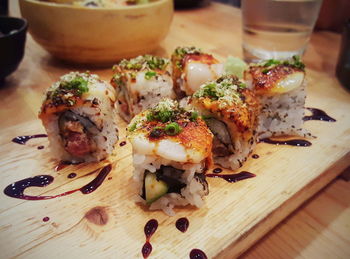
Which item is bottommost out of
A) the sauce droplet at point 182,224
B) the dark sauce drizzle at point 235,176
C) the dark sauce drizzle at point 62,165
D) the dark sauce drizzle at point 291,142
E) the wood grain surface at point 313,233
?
the wood grain surface at point 313,233

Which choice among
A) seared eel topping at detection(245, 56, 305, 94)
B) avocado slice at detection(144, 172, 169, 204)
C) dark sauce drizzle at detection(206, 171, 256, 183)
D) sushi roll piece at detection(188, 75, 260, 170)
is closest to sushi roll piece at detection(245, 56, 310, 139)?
seared eel topping at detection(245, 56, 305, 94)

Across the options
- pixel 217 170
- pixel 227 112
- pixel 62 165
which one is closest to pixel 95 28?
pixel 62 165

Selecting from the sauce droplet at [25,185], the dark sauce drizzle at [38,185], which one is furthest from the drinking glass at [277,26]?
the sauce droplet at [25,185]

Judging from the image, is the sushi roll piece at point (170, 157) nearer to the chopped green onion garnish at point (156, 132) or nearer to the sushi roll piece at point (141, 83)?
the chopped green onion garnish at point (156, 132)

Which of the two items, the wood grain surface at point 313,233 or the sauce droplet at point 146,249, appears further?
the wood grain surface at point 313,233

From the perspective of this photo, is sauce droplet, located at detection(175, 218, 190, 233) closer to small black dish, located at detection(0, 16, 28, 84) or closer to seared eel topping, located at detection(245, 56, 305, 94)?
seared eel topping, located at detection(245, 56, 305, 94)
